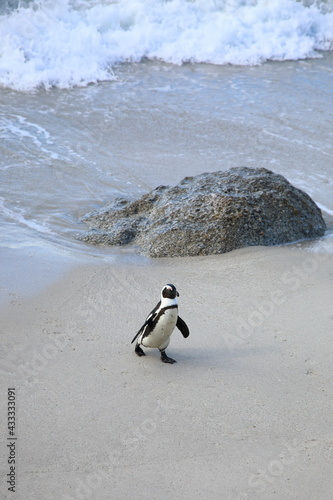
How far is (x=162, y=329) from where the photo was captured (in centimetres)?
379

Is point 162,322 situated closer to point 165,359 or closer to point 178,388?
point 165,359

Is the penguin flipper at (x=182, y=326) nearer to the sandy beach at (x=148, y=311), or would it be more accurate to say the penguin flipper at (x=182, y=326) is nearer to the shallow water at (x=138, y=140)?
the sandy beach at (x=148, y=311)

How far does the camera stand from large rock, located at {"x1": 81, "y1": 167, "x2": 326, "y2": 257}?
18.4 ft

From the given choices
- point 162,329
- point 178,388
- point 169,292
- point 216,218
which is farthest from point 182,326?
A: point 216,218

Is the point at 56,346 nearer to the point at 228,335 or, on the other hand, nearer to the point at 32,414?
the point at 32,414

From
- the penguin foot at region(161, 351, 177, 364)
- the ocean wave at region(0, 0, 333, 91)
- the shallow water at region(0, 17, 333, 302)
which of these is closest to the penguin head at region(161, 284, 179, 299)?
the penguin foot at region(161, 351, 177, 364)

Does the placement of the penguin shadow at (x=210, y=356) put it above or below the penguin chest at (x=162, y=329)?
below

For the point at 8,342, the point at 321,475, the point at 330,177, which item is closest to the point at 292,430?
the point at 321,475

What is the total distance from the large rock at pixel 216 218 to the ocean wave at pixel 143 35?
625cm

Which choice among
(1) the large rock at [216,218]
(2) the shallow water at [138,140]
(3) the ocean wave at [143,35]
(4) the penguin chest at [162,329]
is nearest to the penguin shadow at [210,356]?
(4) the penguin chest at [162,329]

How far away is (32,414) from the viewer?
3.27m

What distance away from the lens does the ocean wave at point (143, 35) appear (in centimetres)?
1195

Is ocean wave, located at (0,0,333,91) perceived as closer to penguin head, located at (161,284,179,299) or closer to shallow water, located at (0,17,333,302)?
shallow water, located at (0,17,333,302)

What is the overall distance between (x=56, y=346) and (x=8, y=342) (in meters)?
0.33
